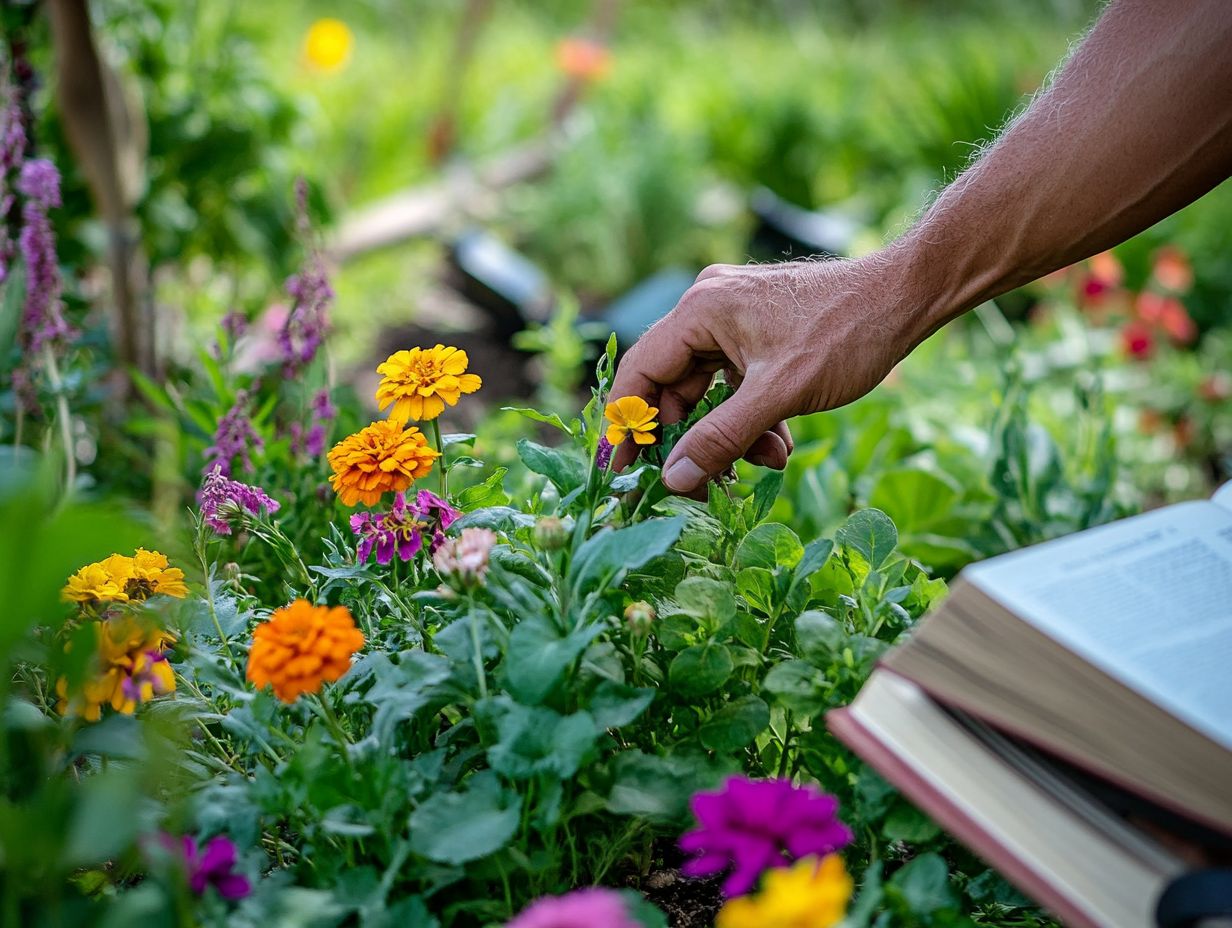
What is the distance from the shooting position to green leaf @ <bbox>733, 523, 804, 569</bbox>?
3.16 feet

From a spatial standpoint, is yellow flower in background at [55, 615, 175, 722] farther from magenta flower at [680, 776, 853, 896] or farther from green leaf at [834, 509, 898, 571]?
green leaf at [834, 509, 898, 571]

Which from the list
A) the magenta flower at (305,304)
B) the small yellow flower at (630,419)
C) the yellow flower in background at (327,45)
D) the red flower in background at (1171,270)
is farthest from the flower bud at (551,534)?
the yellow flower in background at (327,45)

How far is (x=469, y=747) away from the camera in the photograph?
0.90 metres

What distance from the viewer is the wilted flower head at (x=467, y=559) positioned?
30.5 inches

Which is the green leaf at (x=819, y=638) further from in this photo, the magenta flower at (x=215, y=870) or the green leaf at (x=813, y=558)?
the magenta flower at (x=215, y=870)

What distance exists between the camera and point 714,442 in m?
0.99

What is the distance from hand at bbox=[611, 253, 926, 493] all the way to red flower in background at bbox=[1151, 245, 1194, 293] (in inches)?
81.1

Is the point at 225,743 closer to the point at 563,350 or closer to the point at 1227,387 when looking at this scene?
the point at 563,350

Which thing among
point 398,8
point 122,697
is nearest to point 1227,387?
point 122,697

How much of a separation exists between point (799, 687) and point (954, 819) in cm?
18

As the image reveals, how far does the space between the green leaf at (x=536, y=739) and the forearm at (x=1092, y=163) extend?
1.85 ft

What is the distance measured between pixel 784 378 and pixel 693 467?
126 mm

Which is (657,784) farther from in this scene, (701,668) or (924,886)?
(924,886)

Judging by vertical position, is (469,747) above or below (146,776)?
below
